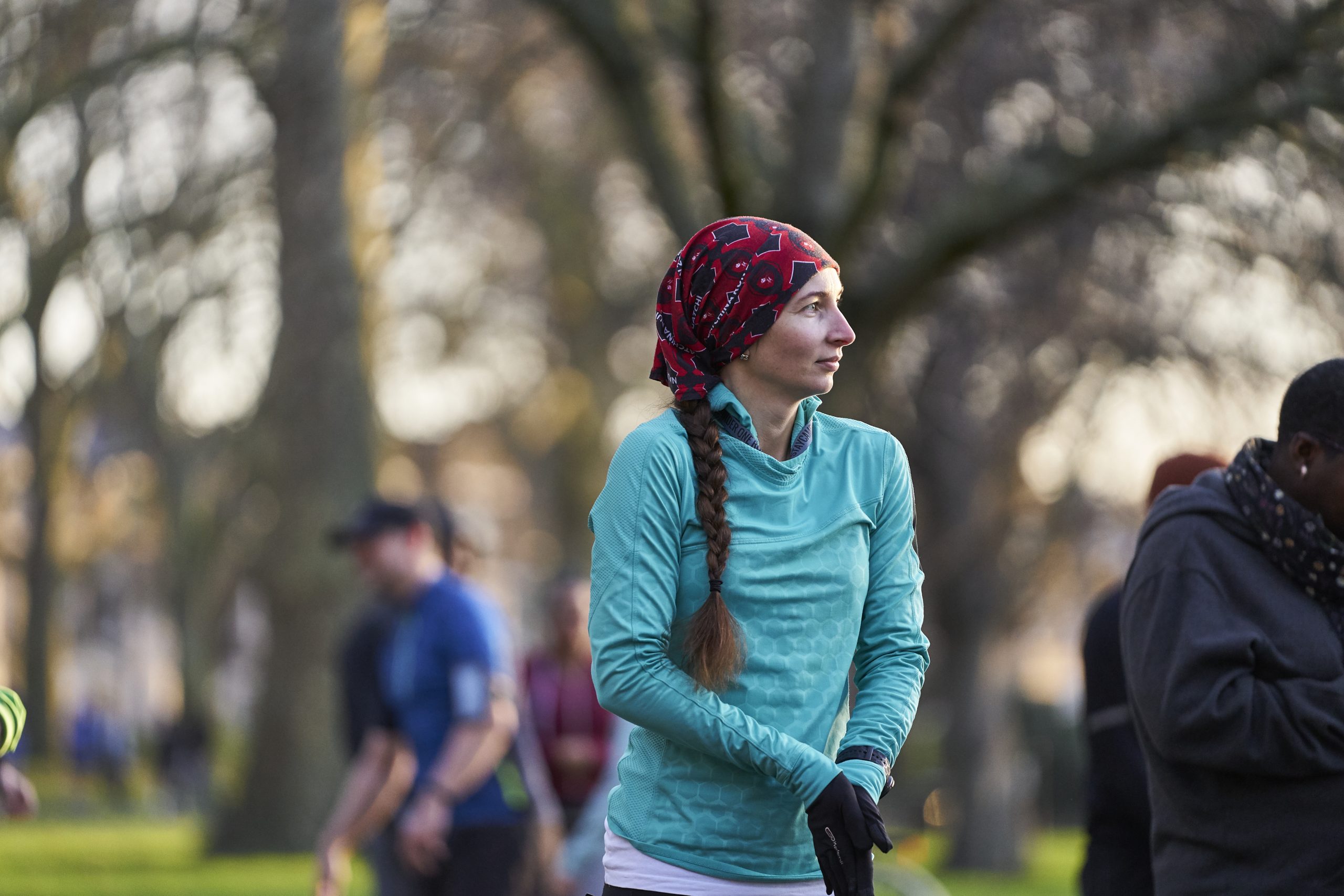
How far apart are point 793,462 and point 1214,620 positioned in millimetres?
913

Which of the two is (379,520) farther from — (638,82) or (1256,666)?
(638,82)

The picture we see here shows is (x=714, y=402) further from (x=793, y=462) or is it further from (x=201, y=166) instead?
(x=201, y=166)

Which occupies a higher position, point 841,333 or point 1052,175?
point 841,333

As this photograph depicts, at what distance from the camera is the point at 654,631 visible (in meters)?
2.88

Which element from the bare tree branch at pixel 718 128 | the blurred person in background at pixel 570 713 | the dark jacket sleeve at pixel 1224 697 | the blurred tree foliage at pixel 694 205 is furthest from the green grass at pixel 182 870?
the dark jacket sleeve at pixel 1224 697

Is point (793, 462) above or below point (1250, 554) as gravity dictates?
above

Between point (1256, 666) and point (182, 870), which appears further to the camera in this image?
point (182, 870)

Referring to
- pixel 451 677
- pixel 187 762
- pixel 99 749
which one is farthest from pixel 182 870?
pixel 99 749

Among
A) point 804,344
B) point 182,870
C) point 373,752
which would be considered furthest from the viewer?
point 182,870

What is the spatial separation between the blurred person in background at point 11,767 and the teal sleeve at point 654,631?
1.29m

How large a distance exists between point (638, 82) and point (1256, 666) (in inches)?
326

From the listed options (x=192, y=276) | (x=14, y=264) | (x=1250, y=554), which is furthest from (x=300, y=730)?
(x=1250, y=554)

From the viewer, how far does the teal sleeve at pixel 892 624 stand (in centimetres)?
302

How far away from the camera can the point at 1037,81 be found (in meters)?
11.8
